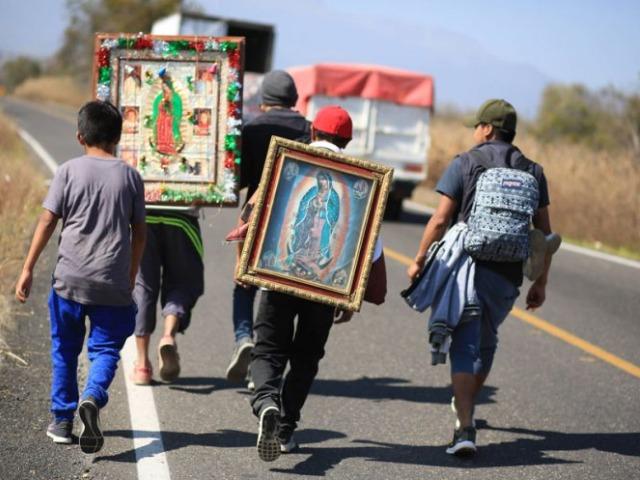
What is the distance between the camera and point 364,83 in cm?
1931

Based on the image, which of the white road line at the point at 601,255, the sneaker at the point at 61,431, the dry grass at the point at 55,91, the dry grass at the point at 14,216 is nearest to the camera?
the sneaker at the point at 61,431

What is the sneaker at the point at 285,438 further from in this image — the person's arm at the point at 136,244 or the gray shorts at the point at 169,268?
the gray shorts at the point at 169,268

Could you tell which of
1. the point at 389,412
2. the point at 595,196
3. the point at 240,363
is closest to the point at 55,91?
the point at 595,196

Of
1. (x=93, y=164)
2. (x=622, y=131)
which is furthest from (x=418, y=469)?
(x=622, y=131)

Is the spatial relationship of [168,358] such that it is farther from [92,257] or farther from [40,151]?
[40,151]

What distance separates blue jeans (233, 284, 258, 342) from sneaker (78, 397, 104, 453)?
6.59 ft

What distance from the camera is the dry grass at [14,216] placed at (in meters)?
9.58

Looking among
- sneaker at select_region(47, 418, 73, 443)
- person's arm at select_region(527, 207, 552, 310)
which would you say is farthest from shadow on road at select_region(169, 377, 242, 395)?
person's arm at select_region(527, 207, 552, 310)

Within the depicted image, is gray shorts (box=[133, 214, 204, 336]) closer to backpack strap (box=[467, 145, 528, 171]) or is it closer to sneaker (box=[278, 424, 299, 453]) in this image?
sneaker (box=[278, 424, 299, 453])

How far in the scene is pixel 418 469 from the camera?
584 centimetres

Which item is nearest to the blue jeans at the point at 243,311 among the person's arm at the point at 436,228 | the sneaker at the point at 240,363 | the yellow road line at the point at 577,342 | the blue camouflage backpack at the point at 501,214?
the sneaker at the point at 240,363

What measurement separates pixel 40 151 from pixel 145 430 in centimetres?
2008

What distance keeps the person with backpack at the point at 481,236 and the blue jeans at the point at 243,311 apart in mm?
1569

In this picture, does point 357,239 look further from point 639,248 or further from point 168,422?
point 639,248
